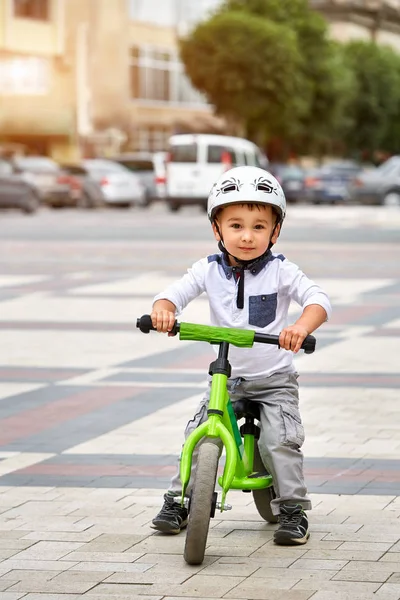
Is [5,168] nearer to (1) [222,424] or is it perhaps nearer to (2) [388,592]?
(1) [222,424]

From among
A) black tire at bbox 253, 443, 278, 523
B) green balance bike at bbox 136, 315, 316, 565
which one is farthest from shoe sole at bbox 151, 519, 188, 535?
black tire at bbox 253, 443, 278, 523

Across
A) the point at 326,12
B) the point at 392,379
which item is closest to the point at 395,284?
the point at 392,379

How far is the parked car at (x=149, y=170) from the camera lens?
148ft

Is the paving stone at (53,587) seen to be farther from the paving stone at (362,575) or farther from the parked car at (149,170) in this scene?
the parked car at (149,170)

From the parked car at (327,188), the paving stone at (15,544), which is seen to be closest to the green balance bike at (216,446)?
the paving stone at (15,544)

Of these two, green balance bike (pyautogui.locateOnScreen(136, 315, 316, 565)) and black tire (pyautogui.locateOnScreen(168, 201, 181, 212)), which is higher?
green balance bike (pyautogui.locateOnScreen(136, 315, 316, 565))

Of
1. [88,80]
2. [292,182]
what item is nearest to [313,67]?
[88,80]

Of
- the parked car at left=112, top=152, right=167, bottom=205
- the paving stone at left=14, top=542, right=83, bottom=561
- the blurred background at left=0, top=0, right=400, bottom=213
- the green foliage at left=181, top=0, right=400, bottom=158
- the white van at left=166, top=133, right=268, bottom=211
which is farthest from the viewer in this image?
the blurred background at left=0, top=0, right=400, bottom=213

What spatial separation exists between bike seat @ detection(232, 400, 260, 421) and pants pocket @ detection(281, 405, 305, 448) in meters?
0.11

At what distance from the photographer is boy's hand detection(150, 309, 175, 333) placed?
5.59m

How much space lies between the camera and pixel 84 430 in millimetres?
8492

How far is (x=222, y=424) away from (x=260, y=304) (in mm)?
498

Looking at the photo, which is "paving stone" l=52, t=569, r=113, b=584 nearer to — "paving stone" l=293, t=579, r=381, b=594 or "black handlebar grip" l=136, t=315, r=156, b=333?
"paving stone" l=293, t=579, r=381, b=594

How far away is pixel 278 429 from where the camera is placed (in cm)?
586
